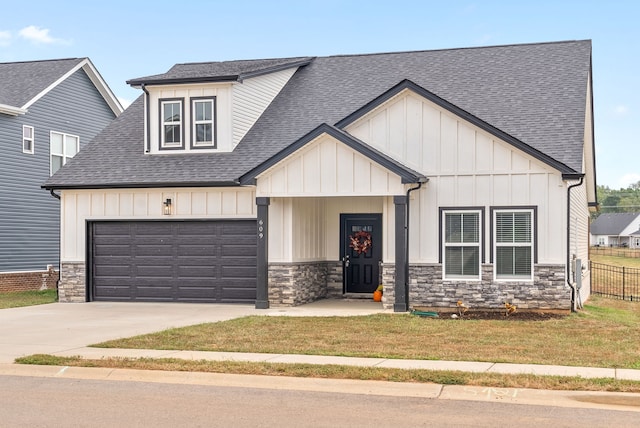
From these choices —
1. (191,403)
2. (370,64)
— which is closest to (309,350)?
(191,403)

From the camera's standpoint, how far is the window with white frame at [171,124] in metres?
23.5

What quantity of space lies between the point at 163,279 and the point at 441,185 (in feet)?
26.1

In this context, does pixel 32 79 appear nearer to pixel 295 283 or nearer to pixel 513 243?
pixel 295 283

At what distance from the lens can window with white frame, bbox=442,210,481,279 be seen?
64.3 ft

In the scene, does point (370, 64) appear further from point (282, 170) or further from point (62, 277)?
point (62, 277)

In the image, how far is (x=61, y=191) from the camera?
2342cm

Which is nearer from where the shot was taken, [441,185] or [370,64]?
[441,185]

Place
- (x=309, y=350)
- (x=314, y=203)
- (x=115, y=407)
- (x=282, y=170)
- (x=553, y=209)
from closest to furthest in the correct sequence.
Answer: (x=115, y=407) < (x=309, y=350) < (x=553, y=209) < (x=282, y=170) < (x=314, y=203)

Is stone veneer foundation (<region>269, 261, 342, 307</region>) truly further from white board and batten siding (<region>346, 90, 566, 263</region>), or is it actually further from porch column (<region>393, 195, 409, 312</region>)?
white board and batten siding (<region>346, 90, 566, 263</region>)

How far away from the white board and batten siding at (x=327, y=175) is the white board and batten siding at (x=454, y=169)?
1.11 m

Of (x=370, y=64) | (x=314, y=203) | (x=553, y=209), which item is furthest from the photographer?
(x=370, y=64)

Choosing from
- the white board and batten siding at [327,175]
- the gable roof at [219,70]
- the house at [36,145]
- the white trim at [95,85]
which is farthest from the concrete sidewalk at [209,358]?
the white trim at [95,85]

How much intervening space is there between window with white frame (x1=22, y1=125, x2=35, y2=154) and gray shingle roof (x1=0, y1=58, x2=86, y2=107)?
0.92 meters

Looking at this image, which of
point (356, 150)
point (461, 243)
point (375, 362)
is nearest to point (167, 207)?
point (356, 150)
